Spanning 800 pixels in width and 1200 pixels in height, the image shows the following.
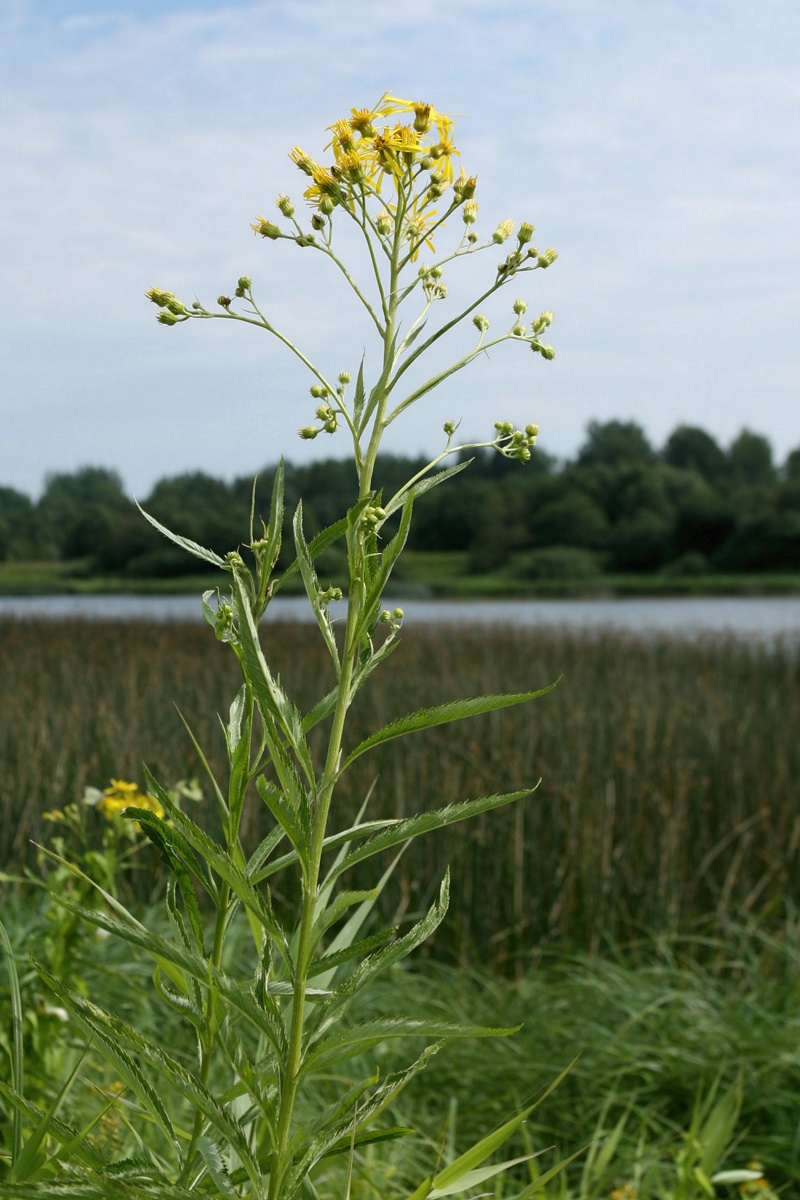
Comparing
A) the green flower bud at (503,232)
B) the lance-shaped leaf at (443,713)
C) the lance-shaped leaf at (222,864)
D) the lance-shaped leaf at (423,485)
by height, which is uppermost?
the green flower bud at (503,232)

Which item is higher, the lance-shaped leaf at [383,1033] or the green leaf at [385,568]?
the green leaf at [385,568]

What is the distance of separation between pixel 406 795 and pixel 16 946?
2.55m

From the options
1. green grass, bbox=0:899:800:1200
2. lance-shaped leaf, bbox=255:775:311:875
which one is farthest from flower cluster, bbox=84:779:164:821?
lance-shaped leaf, bbox=255:775:311:875

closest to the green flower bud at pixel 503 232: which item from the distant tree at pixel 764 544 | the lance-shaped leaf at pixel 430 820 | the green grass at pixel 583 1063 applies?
the lance-shaped leaf at pixel 430 820

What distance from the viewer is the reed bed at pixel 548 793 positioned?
14.2ft

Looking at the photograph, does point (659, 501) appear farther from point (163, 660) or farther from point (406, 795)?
point (406, 795)

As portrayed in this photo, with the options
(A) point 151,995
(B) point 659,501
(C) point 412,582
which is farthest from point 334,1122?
(B) point 659,501

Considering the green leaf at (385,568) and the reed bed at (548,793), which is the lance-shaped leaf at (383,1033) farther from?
the reed bed at (548,793)

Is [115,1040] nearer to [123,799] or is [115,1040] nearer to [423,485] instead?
[423,485]

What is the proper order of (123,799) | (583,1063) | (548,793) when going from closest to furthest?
(123,799), (583,1063), (548,793)

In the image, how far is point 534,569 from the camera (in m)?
32.7

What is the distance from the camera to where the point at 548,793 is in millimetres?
5039

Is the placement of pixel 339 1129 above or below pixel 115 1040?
below

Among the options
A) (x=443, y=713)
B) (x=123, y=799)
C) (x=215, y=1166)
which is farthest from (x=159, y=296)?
(x=123, y=799)
